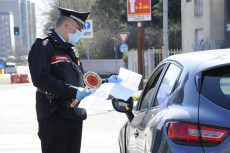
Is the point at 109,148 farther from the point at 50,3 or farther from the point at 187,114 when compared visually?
the point at 50,3

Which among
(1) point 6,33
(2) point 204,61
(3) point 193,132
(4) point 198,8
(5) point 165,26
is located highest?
(1) point 6,33

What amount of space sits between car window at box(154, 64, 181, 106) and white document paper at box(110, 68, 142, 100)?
0.40m

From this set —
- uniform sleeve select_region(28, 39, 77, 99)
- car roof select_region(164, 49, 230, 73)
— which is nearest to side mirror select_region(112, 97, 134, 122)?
uniform sleeve select_region(28, 39, 77, 99)

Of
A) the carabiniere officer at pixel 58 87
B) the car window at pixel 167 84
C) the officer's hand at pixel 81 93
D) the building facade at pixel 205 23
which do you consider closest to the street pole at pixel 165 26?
the building facade at pixel 205 23

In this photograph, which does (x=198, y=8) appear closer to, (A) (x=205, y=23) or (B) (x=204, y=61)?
(A) (x=205, y=23)

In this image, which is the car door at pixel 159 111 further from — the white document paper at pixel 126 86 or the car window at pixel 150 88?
the car window at pixel 150 88

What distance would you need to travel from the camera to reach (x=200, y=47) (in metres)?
19.5

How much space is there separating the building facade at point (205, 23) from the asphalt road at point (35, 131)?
391 inches

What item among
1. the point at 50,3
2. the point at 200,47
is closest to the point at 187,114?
the point at 200,47

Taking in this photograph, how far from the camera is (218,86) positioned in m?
2.20

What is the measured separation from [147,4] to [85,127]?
26.0 feet

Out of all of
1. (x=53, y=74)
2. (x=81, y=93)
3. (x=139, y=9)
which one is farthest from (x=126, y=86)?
(x=139, y=9)

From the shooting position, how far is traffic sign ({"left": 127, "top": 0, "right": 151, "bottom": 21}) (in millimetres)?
14891

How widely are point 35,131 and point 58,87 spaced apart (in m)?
5.27
